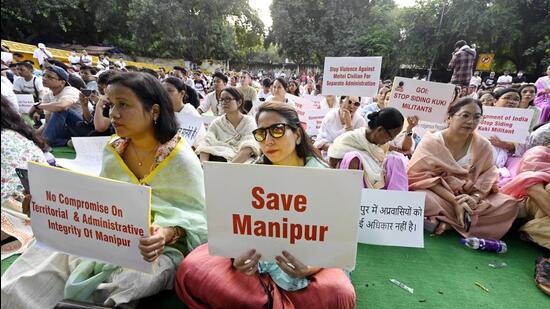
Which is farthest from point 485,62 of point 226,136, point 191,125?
point 191,125

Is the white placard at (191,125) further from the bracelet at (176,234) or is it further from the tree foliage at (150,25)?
the tree foliage at (150,25)

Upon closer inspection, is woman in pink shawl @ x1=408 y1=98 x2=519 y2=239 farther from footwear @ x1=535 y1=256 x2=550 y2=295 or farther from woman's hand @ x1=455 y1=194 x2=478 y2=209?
footwear @ x1=535 y1=256 x2=550 y2=295

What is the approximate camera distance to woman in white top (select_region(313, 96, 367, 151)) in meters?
4.48

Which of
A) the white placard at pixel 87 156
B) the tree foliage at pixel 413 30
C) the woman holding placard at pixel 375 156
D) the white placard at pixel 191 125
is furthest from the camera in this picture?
the tree foliage at pixel 413 30

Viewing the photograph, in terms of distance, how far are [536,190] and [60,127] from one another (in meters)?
6.67

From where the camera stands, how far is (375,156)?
10.8ft

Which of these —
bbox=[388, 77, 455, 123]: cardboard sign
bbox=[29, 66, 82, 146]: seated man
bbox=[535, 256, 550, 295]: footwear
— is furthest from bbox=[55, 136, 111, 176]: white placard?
bbox=[535, 256, 550, 295]: footwear

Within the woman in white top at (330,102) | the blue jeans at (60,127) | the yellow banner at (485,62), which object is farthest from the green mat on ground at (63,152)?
the yellow banner at (485,62)

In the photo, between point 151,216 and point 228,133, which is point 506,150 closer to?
point 228,133

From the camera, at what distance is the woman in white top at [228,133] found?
4.20 metres

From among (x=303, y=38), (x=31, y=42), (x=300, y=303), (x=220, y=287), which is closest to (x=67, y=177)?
(x=220, y=287)

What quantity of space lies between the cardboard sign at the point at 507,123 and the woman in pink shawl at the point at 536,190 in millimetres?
935

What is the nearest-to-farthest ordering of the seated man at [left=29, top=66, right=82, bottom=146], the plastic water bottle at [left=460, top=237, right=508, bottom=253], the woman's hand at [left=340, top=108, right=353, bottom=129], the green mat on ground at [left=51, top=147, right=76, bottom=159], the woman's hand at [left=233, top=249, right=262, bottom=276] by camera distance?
1. the woman's hand at [left=233, top=249, right=262, bottom=276]
2. the plastic water bottle at [left=460, top=237, right=508, bottom=253]
3. the woman's hand at [left=340, top=108, right=353, bottom=129]
4. the seated man at [left=29, top=66, right=82, bottom=146]
5. the green mat on ground at [left=51, top=147, right=76, bottom=159]

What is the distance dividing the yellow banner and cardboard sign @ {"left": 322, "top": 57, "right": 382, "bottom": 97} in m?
19.7
